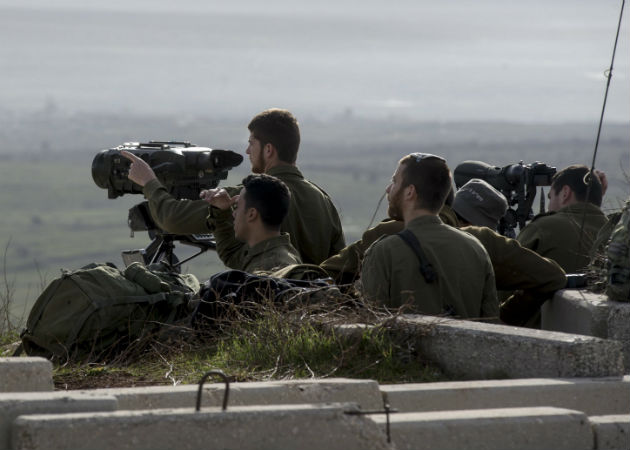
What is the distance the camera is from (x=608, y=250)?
5.41m

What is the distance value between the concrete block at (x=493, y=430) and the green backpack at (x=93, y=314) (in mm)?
2061

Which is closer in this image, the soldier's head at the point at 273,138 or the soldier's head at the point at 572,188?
the soldier's head at the point at 273,138

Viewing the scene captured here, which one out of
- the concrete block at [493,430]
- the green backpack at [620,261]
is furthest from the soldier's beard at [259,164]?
the concrete block at [493,430]

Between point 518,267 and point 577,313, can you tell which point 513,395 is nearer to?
point 577,313

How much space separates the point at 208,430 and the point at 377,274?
1702mm

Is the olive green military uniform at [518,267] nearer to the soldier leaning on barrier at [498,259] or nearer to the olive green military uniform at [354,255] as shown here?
the soldier leaning on barrier at [498,259]

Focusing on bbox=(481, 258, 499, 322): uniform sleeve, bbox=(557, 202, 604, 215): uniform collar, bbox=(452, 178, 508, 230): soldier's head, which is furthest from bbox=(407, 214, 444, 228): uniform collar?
bbox=(557, 202, 604, 215): uniform collar

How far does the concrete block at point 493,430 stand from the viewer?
3.93 metres

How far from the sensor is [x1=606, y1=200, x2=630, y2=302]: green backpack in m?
5.34

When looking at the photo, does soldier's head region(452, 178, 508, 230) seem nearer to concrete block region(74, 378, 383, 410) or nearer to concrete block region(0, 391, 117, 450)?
concrete block region(74, 378, 383, 410)

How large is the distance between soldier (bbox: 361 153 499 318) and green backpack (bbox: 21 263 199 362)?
1.15m

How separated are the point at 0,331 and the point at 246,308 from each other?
214cm

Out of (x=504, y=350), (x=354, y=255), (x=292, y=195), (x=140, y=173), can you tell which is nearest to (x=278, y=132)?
(x=292, y=195)

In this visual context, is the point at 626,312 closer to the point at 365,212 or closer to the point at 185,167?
the point at 185,167
